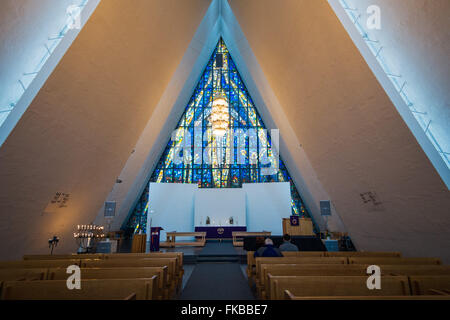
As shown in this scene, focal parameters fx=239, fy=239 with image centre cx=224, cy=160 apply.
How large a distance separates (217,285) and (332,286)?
9.99ft

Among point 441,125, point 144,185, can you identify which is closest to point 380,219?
point 441,125

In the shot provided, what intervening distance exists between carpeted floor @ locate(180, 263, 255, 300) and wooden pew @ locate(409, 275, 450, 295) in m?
2.30

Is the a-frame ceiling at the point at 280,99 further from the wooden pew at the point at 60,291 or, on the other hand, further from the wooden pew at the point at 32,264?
the wooden pew at the point at 60,291

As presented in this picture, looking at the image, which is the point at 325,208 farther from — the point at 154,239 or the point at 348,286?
the point at 348,286

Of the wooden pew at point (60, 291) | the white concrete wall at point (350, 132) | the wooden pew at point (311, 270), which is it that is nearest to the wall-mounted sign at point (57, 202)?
the wooden pew at point (60, 291)

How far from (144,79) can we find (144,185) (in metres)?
8.81

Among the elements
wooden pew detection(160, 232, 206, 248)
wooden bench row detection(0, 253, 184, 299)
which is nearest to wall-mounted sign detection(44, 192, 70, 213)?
wooden bench row detection(0, 253, 184, 299)

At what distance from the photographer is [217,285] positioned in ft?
15.1

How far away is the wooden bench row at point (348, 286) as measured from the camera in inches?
82.0

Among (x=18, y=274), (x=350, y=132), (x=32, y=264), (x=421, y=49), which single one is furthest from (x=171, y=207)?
(x=421, y=49)

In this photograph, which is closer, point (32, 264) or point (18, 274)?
point (18, 274)

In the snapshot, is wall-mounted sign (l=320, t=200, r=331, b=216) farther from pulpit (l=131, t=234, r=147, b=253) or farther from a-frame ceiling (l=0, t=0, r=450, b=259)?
pulpit (l=131, t=234, r=147, b=253)

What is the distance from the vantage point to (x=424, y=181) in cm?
395
